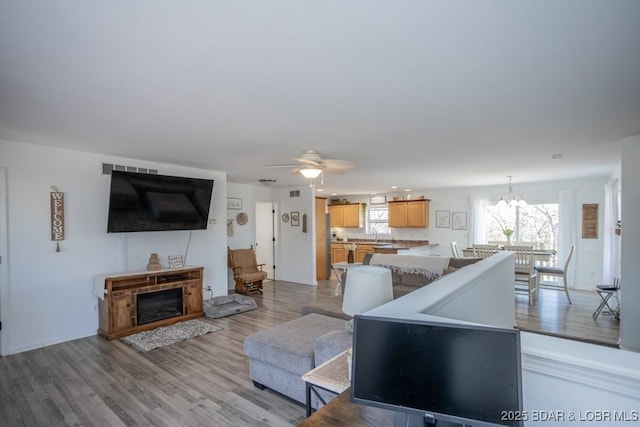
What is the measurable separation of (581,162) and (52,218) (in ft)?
24.6

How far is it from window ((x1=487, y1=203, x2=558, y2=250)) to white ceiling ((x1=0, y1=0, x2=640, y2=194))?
443cm

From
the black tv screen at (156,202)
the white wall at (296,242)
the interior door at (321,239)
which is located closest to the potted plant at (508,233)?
the interior door at (321,239)

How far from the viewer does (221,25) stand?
1.50 metres

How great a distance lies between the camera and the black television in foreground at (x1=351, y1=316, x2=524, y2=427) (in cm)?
97

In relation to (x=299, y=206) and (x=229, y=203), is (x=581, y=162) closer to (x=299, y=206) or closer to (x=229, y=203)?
(x=299, y=206)

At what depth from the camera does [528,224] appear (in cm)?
787

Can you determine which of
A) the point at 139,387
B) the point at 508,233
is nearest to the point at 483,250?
the point at 508,233

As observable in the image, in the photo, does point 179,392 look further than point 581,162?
No

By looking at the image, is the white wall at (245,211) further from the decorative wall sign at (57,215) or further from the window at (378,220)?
the window at (378,220)

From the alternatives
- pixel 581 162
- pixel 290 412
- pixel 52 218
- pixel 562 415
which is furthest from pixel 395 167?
pixel 52 218

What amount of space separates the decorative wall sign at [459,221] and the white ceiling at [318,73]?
4.98 m

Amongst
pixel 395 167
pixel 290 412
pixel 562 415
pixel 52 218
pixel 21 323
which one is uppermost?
pixel 395 167

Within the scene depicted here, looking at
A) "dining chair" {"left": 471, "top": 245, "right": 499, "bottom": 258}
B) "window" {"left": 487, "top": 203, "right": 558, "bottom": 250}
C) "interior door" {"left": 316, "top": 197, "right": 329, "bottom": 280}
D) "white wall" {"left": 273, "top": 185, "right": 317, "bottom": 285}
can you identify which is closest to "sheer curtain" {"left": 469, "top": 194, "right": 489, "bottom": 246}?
"window" {"left": 487, "top": 203, "right": 558, "bottom": 250}

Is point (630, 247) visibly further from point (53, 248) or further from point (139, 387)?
point (53, 248)
